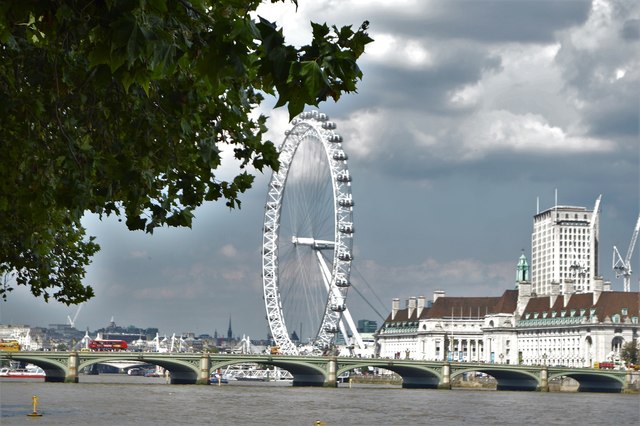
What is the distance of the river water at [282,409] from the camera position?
228ft

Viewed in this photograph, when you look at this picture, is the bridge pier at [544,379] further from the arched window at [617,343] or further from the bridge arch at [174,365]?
the arched window at [617,343]

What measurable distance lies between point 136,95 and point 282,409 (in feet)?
232

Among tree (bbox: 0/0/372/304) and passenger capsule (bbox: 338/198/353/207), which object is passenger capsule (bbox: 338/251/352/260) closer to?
passenger capsule (bbox: 338/198/353/207)

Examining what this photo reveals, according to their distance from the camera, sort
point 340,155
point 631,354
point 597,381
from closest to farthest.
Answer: point 340,155 < point 597,381 < point 631,354

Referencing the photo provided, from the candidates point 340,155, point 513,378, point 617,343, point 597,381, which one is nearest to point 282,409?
point 340,155

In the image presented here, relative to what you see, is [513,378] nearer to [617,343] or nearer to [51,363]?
[617,343]

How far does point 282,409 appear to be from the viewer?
82.5m

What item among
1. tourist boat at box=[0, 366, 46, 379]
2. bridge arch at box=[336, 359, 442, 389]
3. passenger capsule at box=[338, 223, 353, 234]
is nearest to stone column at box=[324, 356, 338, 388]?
bridge arch at box=[336, 359, 442, 389]

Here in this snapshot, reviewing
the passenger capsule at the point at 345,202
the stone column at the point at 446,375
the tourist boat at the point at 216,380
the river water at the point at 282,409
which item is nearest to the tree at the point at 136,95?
the river water at the point at 282,409

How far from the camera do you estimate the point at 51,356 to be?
12294 cm

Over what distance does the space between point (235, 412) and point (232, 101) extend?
209ft

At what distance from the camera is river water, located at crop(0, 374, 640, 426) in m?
69.5

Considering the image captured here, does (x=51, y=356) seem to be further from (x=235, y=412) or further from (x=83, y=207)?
(x=83, y=207)

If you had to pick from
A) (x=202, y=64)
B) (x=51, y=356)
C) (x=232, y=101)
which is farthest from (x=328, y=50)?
(x=51, y=356)
